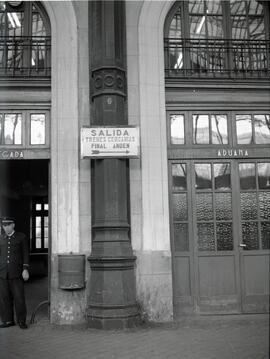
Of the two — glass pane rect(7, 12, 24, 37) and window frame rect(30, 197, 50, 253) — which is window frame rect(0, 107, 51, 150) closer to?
glass pane rect(7, 12, 24, 37)

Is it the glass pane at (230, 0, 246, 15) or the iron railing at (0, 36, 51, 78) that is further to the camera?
the glass pane at (230, 0, 246, 15)

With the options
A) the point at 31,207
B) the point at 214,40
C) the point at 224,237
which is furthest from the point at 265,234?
the point at 31,207

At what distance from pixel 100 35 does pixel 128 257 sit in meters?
4.02

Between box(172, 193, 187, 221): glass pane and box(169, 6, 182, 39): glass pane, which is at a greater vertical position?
box(169, 6, 182, 39): glass pane

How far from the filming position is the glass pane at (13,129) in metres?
9.51

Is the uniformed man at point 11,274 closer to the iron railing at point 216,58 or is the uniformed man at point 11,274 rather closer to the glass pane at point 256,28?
the iron railing at point 216,58

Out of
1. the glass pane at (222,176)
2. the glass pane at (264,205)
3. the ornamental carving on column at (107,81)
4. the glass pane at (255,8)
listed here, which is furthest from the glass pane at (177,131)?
the glass pane at (255,8)

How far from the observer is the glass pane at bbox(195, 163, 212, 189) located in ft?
31.8

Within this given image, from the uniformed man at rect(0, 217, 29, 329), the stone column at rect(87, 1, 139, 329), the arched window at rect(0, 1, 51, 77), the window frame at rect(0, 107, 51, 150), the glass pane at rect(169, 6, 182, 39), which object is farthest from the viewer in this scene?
the glass pane at rect(169, 6, 182, 39)

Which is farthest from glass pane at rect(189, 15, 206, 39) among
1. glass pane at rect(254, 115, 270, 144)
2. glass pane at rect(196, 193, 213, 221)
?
glass pane at rect(196, 193, 213, 221)

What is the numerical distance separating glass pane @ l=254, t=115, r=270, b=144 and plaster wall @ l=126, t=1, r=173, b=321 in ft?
6.18

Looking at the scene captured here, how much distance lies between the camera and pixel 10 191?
16406 mm

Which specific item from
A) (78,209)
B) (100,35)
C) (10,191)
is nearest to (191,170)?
(78,209)

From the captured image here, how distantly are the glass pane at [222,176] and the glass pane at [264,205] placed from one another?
66 cm
